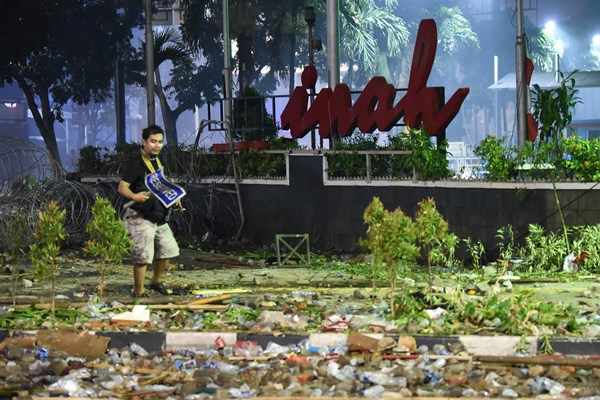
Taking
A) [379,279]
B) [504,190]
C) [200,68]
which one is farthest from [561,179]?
[200,68]

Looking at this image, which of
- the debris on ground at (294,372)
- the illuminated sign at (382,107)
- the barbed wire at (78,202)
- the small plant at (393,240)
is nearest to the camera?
the debris on ground at (294,372)

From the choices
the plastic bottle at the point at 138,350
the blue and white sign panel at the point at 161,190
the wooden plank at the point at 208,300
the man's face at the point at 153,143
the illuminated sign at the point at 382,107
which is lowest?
the plastic bottle at the point at 138,350

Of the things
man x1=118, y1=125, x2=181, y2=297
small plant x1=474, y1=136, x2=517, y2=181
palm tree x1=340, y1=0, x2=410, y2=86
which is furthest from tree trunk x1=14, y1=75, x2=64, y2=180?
man x1=118, y1=125, x2=181, y2=297

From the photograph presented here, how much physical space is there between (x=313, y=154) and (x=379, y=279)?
6.89 meters

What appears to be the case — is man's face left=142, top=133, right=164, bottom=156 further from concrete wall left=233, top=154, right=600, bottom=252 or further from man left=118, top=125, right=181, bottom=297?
concrete wall left=233, top=154, right=600, bottom=252

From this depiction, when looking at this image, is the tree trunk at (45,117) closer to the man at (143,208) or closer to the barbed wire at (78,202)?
the barbed wire at (78,202)

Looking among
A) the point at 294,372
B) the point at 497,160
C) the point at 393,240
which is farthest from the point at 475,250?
the point at 294,372

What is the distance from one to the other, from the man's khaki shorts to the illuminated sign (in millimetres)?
8114

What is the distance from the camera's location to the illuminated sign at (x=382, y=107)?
23.7 m

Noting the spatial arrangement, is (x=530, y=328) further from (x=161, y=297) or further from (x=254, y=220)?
(x=254, y=220)

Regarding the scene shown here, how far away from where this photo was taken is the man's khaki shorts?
1603 centimetres

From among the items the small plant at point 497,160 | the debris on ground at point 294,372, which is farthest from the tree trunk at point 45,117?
the debris on ground at point 294,372

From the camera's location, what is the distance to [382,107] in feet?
81.4

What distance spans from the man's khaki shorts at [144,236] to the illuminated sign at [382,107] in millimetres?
8114
